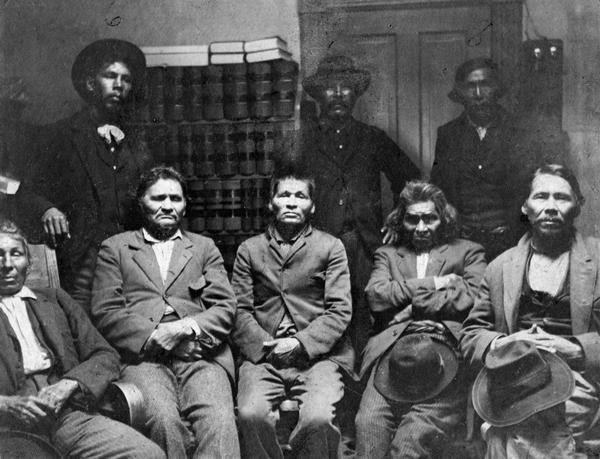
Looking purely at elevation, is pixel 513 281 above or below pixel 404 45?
below

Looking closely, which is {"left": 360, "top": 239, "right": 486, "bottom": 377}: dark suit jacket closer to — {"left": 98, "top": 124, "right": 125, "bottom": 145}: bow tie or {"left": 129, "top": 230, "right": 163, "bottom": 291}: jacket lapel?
{"left": 129, "top": 230, "right": 163, "bottom": 291}: jacket lapel

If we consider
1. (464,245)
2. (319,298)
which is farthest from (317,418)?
(464,245)

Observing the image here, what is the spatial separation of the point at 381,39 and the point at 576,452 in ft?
7.22

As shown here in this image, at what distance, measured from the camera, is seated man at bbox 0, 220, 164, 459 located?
2.98 m

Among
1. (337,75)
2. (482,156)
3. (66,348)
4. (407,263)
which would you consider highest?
(337,75)

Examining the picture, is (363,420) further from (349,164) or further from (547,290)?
(349,164)

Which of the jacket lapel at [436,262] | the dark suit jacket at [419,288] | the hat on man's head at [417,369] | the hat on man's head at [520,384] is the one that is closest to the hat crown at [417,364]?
the hat on man's head at [417,369]

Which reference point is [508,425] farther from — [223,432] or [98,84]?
[98,84]

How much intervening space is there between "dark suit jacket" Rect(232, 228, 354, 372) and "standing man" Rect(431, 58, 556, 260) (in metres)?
0.73

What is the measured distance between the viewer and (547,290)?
3316mm

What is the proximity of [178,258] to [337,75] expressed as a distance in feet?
4.03

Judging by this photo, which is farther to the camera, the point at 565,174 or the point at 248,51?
the point at 248,51

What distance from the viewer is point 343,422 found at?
331cm

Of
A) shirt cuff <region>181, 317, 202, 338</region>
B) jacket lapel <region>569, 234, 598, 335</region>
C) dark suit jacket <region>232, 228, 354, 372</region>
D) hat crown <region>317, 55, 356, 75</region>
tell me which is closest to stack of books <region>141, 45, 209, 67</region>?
hat crown <region>317, 55, 356, 75</region>
